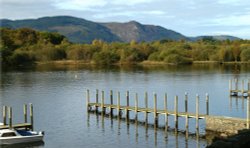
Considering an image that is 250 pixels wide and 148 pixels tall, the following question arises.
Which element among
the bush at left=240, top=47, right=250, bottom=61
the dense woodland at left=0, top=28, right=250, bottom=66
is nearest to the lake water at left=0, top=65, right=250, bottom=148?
the bush at left=240, top=47, right=250, bottom=61

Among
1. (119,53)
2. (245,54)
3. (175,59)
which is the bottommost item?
(175,59)

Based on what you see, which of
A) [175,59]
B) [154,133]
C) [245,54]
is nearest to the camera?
[154,133]

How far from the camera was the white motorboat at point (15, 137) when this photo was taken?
39431mm

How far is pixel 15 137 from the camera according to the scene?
130ft

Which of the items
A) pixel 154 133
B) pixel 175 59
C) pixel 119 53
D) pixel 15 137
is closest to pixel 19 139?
pixel 15 137

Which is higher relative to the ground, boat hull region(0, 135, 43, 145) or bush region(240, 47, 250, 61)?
bush region(240, 47, 250, 61)

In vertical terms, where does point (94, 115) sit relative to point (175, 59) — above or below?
below

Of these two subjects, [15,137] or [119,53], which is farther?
[119,53]

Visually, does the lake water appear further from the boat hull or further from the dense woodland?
the dense woodland

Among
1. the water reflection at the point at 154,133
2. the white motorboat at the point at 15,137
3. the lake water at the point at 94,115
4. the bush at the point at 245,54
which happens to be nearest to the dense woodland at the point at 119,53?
the bush at the point at 245,54

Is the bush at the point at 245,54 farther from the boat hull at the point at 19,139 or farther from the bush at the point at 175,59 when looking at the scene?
the boat hull at the point at 19,139

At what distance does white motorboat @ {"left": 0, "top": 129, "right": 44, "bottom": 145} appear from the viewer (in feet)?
129

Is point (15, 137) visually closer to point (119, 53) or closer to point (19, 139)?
point (19, 139)

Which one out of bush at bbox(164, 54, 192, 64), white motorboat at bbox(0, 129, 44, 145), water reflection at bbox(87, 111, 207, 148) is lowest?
water reflection at bbox(87, 111, 207, 148)
